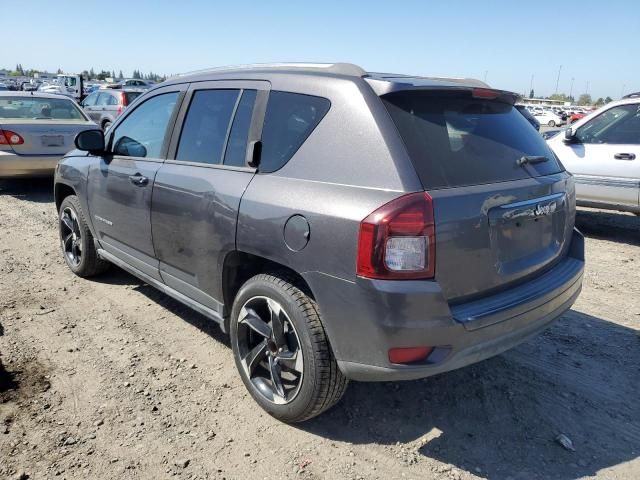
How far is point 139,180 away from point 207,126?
0.71 meters

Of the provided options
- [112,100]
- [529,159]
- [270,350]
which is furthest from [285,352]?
[112,100]

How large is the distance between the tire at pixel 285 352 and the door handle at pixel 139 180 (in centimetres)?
122

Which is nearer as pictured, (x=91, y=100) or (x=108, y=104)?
(x=108, y=104)

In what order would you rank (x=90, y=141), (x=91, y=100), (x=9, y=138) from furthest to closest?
1. (x=91, y=100)
2. (x=9, y=138)
3. (x=90, y=141)

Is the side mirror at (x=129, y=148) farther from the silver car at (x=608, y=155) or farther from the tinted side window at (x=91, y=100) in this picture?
the tinted side window at (x=91, y=100)

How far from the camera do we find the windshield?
8648 millimetres

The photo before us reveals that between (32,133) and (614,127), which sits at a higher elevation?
(614,127)

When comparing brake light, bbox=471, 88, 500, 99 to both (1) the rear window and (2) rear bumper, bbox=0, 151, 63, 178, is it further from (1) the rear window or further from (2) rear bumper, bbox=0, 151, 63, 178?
(2) rear bumper, bbox=0, 151, 63, 178

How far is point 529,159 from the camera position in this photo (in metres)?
2.92

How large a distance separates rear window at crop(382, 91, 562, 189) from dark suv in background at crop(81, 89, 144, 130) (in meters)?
14.3

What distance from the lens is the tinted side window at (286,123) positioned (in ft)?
8.91

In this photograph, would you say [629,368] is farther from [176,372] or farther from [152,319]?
[152,319]

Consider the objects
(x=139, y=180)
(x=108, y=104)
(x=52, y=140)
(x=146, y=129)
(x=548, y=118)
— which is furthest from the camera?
(x=548, y=118)

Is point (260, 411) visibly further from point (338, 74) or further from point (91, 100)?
point (91, 100)
